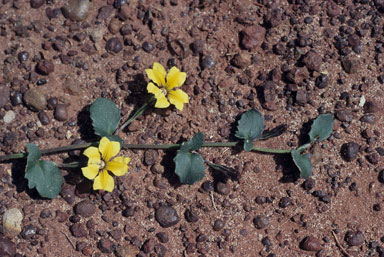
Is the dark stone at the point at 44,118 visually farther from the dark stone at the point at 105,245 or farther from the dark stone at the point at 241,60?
the dark stone at the point at 241,60

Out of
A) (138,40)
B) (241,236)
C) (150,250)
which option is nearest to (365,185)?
(241,236)

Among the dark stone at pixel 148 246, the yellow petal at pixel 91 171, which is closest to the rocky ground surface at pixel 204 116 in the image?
the dark stone at pixel 148 246

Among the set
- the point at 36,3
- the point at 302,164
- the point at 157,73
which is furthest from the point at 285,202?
the point at 36,3

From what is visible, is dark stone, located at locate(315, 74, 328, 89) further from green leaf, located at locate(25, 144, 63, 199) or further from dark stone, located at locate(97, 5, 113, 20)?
green leaf, located at locate(25, 144, 63, 199)

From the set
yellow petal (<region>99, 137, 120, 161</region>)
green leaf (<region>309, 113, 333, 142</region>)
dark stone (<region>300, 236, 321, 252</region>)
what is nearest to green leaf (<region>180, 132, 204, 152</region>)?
yellow petal (<region>99, 137, 120, 161</region>)

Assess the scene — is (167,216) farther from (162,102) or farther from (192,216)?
(162,102)
